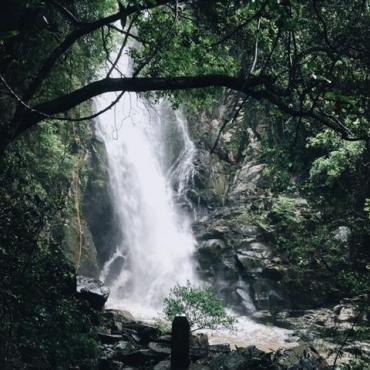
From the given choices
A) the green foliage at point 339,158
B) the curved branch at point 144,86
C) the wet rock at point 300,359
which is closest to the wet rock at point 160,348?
the wet rock at point 300,359

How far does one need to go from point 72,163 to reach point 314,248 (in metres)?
9.36

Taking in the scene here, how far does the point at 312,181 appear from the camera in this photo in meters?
19.0

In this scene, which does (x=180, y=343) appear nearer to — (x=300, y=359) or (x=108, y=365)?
(x=108, y=365)

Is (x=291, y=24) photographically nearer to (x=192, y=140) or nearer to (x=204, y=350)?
(x=204, y=350)

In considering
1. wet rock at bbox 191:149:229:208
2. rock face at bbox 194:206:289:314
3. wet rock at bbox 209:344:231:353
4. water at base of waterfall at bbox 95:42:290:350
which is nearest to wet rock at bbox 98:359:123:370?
wet rock at bbox 209:344:231:353

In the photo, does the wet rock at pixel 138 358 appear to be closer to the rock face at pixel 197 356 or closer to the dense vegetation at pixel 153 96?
the rock face at pixel 197 356

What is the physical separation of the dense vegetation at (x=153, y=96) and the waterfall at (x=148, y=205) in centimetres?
370

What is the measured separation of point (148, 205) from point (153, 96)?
39.5 feet

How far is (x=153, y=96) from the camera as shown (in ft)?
33.9

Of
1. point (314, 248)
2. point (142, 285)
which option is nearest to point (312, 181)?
point (314, 248)

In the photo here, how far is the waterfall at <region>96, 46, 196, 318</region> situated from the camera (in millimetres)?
17766

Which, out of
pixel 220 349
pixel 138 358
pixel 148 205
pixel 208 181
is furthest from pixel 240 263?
pixel 138 358

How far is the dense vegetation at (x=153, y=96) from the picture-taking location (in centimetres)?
433

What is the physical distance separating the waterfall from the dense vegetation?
370 centimetres
